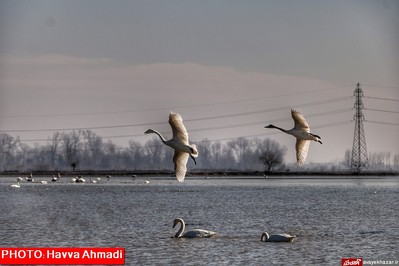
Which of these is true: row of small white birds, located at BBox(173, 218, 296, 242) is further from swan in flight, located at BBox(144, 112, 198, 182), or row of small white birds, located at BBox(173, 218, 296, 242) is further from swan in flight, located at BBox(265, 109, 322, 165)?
swan in flight, located at BBox(144, 112, 198, 182)

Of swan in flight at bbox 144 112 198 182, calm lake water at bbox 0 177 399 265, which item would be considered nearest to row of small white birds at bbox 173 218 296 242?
calm lake water at bbox 0 177 399 265

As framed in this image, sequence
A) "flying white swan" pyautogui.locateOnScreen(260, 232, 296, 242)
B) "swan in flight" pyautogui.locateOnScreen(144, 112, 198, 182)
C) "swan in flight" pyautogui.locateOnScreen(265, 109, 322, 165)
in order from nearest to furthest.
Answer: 1. "swan in flight" pyautogui.locateOnScreen(144, 112, 198, 182)
2. "swan in flight" pyautogui.locateOnScreen(265, 109, 322, 165)
3. "flying white swan" pyautogui.locateOnScreen(260, 232, 296, 242)

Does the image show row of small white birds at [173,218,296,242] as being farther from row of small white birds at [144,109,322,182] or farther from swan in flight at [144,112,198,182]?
swan in flight at [144,112,198,182]

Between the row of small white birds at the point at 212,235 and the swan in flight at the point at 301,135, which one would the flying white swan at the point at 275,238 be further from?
the swan in flight at the point at 301,135

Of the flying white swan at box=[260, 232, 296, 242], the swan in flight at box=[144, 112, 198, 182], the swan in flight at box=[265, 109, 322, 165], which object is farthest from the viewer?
the flying white swan at box=[260, 232, 296, 242]

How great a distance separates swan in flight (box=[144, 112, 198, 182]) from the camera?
98.2 feet

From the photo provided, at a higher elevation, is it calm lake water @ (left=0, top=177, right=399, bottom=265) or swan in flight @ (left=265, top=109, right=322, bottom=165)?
swan in flight @ (left=265, top=109, right=322, bottom=165)

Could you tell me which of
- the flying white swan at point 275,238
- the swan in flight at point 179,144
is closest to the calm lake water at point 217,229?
the flying white swan at point 275,238

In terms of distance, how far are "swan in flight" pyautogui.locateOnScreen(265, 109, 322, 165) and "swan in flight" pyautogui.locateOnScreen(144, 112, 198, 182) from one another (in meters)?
3.18

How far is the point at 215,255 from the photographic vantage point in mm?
32312

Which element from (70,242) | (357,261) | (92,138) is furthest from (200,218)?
(92,138)

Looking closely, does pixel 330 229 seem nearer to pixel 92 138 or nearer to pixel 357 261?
pixel 357 261

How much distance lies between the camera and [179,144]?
3028 centimetres

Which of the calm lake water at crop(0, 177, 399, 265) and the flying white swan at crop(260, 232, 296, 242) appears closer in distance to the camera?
the calm lake water at crop(0, 177, 399, 265)
